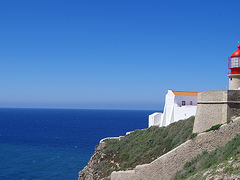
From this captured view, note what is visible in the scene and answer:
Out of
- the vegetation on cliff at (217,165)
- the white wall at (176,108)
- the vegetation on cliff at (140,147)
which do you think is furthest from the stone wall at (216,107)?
the white wall at (176,108)

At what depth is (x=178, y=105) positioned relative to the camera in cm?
2942

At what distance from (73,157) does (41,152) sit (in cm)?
915

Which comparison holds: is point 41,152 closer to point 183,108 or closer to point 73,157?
point 73,157

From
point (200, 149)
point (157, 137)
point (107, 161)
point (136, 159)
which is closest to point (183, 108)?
point (157, 137)

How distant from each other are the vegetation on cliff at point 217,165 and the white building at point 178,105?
11.7 meters

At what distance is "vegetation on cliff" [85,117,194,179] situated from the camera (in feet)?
76.2

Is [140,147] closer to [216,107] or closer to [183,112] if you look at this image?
[183,112]

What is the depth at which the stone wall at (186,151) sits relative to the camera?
15.2 meters

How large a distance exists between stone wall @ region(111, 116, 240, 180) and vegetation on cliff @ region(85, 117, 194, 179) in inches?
170

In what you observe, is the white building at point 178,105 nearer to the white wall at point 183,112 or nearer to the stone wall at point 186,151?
the white wall at point 183,112

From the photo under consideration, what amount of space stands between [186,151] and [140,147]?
11246 millimetres

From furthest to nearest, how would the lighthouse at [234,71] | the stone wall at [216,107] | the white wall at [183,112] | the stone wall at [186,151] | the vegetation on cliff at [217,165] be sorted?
the white wall at [183,112] → the lighthouse at [234,71] → the stone wall at [216,107] → the stone wall at [186,151] → the vegetation on cliff at [217,165]

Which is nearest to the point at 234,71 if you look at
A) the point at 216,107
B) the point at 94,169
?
the point at 216,107

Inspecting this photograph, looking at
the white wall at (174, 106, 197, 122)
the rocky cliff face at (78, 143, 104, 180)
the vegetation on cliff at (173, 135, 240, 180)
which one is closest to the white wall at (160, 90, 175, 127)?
the white wall at (174, 106, 197, 122)
